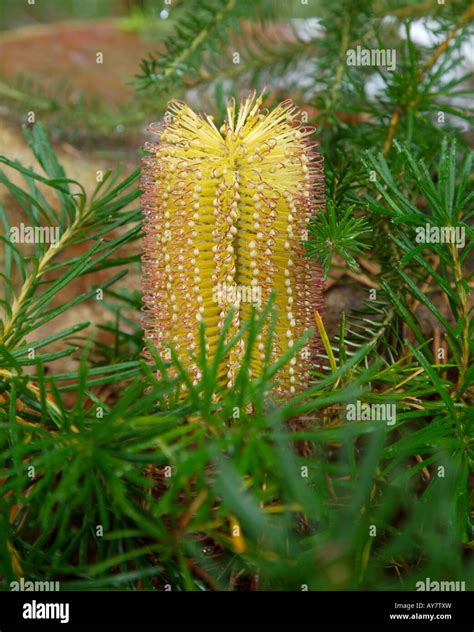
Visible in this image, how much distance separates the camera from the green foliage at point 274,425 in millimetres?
363

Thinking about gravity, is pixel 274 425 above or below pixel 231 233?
below

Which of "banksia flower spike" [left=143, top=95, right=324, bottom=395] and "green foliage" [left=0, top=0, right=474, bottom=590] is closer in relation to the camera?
"green foliage" [left=0, top=0, right=474, bottom=590]

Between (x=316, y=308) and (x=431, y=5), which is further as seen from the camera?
Result: (x=431, y=5)

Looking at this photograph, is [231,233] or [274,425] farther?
[231,233]

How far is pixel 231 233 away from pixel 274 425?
0.19m

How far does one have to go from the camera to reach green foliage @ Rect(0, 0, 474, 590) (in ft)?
1.19

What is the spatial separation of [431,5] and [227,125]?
1.72 ft

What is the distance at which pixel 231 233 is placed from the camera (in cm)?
53

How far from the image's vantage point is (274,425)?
0.39 metres

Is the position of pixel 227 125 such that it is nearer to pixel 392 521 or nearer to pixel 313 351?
pixel 313 351

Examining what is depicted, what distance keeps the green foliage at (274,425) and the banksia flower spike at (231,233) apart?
0.9 inches

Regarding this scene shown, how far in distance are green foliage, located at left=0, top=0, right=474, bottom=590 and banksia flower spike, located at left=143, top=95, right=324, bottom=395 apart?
0.02 m
